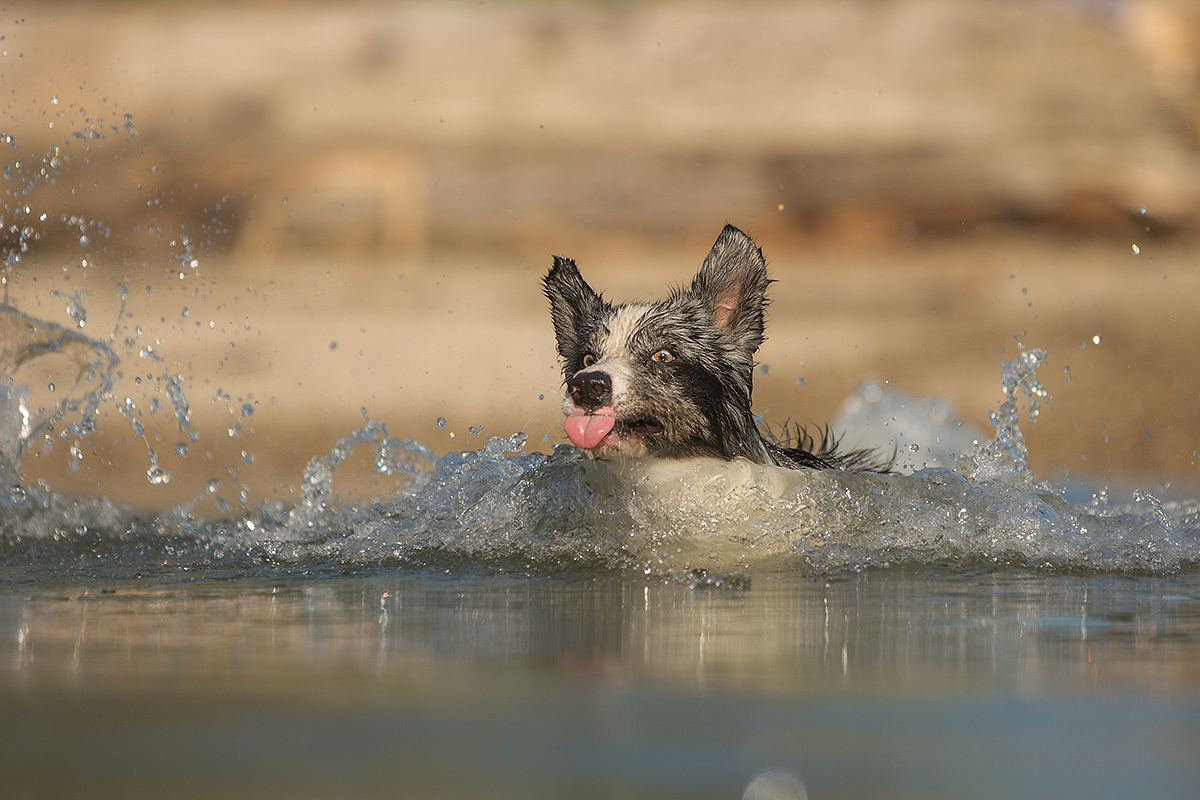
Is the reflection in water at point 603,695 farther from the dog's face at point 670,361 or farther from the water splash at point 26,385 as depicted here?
the water splash at point 26,385

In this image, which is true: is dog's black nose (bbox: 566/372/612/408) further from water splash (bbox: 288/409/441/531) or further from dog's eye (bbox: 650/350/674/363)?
water splash (bbox: 288/409/441/531)

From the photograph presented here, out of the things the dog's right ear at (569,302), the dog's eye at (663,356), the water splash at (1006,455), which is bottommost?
the water splash at (1006,455)

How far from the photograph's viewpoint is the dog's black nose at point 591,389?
4.67m

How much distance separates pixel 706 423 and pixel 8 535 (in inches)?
106

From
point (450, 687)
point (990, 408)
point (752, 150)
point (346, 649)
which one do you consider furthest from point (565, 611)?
point (752, 150)

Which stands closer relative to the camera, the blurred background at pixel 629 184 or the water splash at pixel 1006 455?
the water splash at pixel 1006 455

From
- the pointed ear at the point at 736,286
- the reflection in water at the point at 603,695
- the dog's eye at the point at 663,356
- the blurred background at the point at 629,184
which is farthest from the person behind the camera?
the blurred background at the point at 629,184

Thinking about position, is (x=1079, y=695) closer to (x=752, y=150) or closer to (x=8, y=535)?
(x=8, y=535)

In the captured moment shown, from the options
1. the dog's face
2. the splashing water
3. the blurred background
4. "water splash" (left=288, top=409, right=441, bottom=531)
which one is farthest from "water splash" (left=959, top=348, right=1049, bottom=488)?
the blurred background

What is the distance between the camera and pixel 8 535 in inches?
201

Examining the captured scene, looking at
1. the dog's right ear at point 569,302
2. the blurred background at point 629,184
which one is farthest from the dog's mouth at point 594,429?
the blurred background at point 629,184

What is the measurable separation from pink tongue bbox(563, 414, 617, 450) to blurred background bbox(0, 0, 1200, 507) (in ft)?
32.2

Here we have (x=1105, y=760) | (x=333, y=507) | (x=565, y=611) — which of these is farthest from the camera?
(x=333, y=507)

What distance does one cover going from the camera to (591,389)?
4.68 metres
